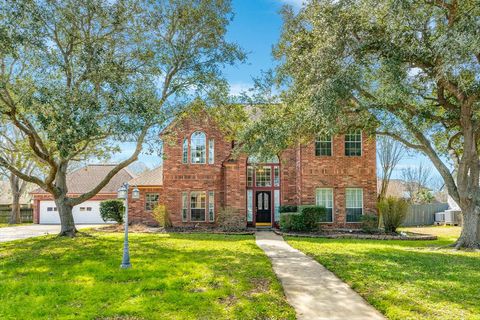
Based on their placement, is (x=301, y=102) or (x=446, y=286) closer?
(x=446, y=286)

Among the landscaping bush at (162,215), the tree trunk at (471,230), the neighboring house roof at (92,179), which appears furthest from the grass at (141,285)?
the neighboring house roof at (92,179)

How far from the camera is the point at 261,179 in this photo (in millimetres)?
23859

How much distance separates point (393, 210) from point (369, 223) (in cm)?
159

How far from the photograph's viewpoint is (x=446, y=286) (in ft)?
26.4

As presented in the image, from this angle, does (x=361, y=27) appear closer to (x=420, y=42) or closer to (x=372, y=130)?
(x=420, y=42)

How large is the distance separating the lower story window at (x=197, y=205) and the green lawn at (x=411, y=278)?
1033 centimetres

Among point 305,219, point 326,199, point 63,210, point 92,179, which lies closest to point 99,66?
point 63,210

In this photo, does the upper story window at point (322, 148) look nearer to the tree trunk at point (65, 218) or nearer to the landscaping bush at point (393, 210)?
the landscaping bush at point (393, 210)

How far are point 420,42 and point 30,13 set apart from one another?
1308cm

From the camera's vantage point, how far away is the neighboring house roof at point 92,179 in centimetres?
3475

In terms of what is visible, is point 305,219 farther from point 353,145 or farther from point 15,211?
point 15,211

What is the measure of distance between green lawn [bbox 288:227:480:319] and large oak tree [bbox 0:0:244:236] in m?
8.11

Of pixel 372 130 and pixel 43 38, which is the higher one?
pixel 43 38

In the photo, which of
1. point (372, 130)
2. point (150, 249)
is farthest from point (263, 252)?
point (372, 130)
